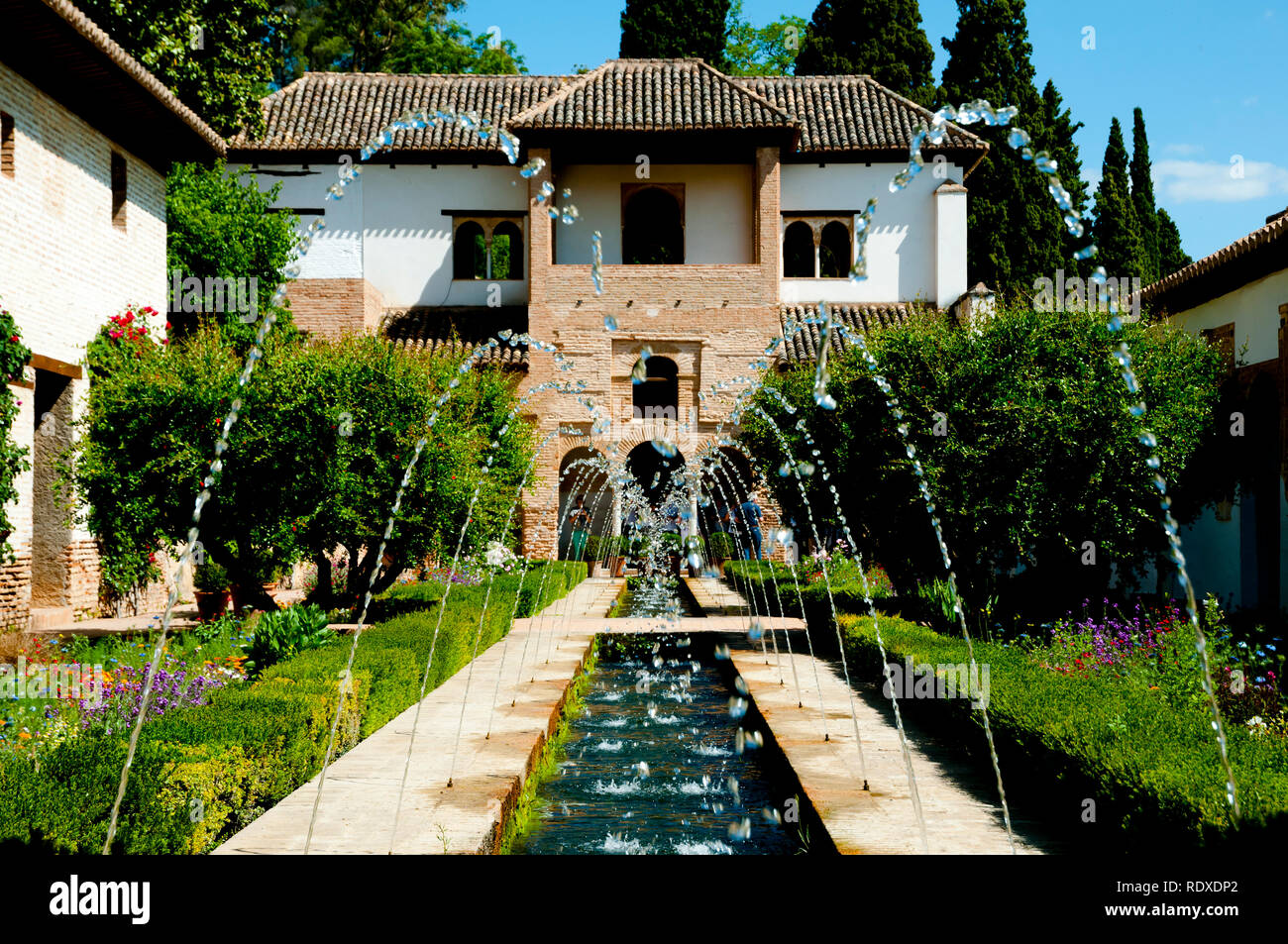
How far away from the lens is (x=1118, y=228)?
3262 centimetres

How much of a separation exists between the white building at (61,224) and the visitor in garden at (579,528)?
11.8 metres

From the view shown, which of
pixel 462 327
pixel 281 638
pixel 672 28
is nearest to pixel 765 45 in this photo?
pixel 672 28

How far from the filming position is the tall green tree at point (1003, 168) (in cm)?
3086

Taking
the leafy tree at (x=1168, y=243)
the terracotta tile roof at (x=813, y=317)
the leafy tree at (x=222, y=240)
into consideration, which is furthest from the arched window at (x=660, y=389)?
the leafy tree at (x=1168, y=243)

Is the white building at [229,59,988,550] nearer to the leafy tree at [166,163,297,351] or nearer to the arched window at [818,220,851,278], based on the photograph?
the arched window at [818,220,851,278]

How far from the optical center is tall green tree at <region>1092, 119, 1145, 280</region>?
106ft

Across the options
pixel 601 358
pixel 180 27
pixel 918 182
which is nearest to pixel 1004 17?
pixel 918 182

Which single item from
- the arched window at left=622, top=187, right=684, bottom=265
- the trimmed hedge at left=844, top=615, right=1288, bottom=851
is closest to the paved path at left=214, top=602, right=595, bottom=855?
the trimmed hedge at left=844, top=615, right=1288, bottom=851

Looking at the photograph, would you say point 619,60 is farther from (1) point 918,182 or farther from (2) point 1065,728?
(2) point 1065,728

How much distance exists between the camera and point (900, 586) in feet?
43.8

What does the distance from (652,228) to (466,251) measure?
22.6 ft

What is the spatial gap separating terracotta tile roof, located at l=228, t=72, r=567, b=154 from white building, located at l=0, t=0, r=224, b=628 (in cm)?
1076

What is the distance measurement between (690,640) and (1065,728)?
8.15 meters

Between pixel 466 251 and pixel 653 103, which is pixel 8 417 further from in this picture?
pixel 653 103
